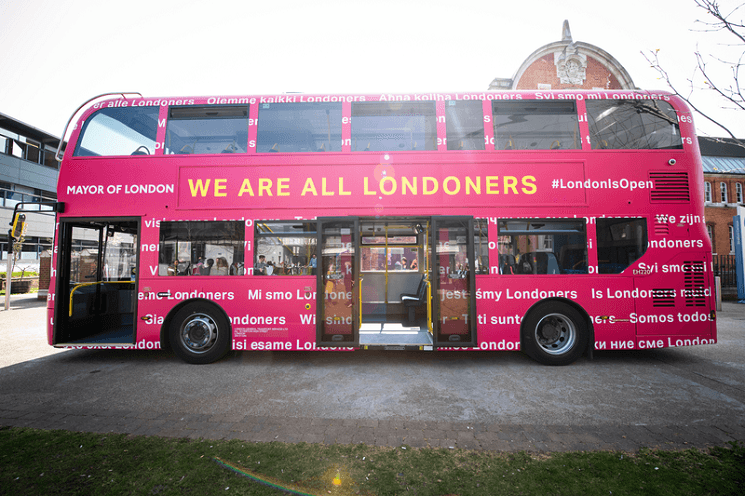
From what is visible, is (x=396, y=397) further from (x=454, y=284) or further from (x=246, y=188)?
(x=246, y=188)

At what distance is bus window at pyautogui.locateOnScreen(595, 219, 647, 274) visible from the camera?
200 inches

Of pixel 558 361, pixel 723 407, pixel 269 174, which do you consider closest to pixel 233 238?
pixel 269 174

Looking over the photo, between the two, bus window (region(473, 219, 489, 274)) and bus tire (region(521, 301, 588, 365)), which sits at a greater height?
bus window (region(473, 219, 489, 274))

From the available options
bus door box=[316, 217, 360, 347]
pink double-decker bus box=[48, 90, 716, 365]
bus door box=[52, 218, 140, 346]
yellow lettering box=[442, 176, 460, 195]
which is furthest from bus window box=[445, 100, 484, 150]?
bus door box=[52, 218, 140, 346]

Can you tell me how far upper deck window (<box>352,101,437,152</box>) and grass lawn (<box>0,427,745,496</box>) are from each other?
4286 mm

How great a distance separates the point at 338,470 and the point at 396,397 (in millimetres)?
1556

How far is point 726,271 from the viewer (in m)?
14.4

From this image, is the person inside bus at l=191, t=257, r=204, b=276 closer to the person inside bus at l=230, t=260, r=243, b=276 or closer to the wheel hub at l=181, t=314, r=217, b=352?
the person inside bus at l=230, t=260, r=243, b=276

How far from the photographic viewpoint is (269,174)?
5289 millimetres

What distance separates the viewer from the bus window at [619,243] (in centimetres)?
507

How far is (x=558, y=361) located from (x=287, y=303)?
176 inches

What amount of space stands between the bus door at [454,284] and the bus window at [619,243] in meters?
2.04

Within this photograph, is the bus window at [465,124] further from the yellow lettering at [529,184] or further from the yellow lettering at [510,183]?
the yellow lettering at [529,184]

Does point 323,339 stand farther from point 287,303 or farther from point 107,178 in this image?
point 107,178
